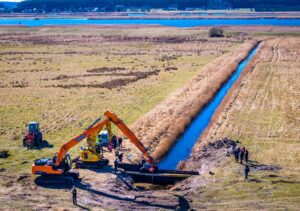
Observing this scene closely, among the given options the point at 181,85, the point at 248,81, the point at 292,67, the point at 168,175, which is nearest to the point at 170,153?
the point at 168,175

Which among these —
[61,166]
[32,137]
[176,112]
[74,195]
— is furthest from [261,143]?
[32,137]

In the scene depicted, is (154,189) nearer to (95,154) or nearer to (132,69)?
(95,154)

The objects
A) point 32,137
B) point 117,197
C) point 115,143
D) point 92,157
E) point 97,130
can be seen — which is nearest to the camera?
point 117,197

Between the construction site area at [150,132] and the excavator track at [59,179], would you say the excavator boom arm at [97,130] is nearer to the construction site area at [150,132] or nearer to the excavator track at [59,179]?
the construction site area at [150,132]

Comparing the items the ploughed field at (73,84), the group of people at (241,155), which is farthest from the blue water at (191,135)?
the ploughed field at (73,84)

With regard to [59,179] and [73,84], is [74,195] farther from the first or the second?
[73,84]

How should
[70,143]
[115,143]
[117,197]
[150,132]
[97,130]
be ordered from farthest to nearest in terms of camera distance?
[150,132]
[115,143]
[97,130]
[70,143]
[117,197]

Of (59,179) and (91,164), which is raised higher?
(91,164)

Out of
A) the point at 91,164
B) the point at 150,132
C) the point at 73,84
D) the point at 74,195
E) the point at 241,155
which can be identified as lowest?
the point at 74,195
